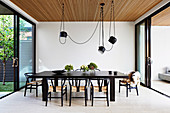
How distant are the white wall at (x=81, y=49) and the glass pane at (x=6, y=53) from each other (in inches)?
84.5

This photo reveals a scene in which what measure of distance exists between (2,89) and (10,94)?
41cm

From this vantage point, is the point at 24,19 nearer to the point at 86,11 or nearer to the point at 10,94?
the point at 86,11

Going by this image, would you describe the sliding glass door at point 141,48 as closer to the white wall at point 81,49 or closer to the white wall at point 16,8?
the white wall at point 81,49

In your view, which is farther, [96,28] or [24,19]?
[96,28]

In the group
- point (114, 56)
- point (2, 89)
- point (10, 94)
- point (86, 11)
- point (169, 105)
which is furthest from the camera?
point (114, 56)

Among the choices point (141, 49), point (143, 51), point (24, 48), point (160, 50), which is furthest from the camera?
point (160, 50)

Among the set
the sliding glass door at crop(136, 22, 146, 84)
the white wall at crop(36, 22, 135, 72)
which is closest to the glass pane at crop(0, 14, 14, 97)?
the white wall at crop(36, 22, 135, 72)

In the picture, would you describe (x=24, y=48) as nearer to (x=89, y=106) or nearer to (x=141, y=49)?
(x=89, y=106)

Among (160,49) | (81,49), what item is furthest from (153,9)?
(81,49)

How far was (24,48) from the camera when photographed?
17.8 feet

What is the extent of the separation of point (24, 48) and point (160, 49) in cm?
635

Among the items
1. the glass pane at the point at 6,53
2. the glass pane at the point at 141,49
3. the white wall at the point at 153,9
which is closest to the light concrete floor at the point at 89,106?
the glass pane at the point at 6,53

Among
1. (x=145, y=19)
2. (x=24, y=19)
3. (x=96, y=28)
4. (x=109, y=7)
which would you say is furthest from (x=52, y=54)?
(x=145, y=19)

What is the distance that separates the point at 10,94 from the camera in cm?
431
